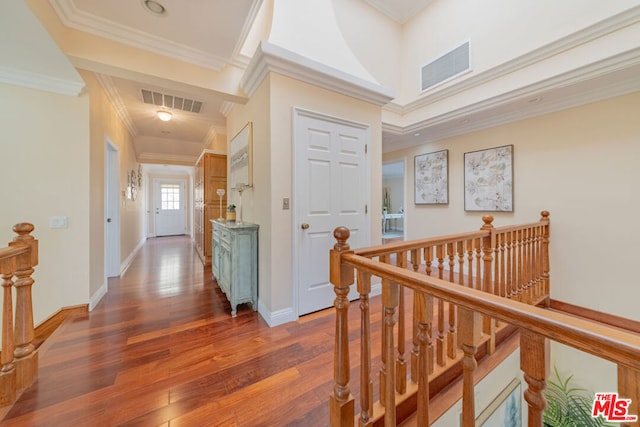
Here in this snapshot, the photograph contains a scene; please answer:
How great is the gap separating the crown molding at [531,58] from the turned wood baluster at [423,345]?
10.8 feet

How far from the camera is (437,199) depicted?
4098mm

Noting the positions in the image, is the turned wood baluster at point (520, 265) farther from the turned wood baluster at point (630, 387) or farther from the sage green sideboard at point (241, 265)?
the sage green sideboard at point (241, 265)

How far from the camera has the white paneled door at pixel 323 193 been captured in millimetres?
2398

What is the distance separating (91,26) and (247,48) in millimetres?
1337

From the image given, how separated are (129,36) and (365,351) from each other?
3176 mm

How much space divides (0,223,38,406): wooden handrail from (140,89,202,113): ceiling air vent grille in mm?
2633

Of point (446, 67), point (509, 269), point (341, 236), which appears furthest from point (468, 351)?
point (446, 67)

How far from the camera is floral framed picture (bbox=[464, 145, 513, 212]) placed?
3320 mm

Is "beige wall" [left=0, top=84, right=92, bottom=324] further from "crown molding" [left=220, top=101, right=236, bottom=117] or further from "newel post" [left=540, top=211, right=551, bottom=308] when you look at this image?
"newel post" [left=540, top=211, right=551, bottom=308]

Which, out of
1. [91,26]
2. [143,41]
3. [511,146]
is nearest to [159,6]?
[143,41]

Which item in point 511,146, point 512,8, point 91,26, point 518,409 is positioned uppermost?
point 512,8

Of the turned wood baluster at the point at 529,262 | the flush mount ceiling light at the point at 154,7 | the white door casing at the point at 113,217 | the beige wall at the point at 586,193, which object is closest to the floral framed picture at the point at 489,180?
the beige wall at the point at 586,193

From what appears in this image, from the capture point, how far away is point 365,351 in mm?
1103

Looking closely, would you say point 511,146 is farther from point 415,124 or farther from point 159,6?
point 159,6
